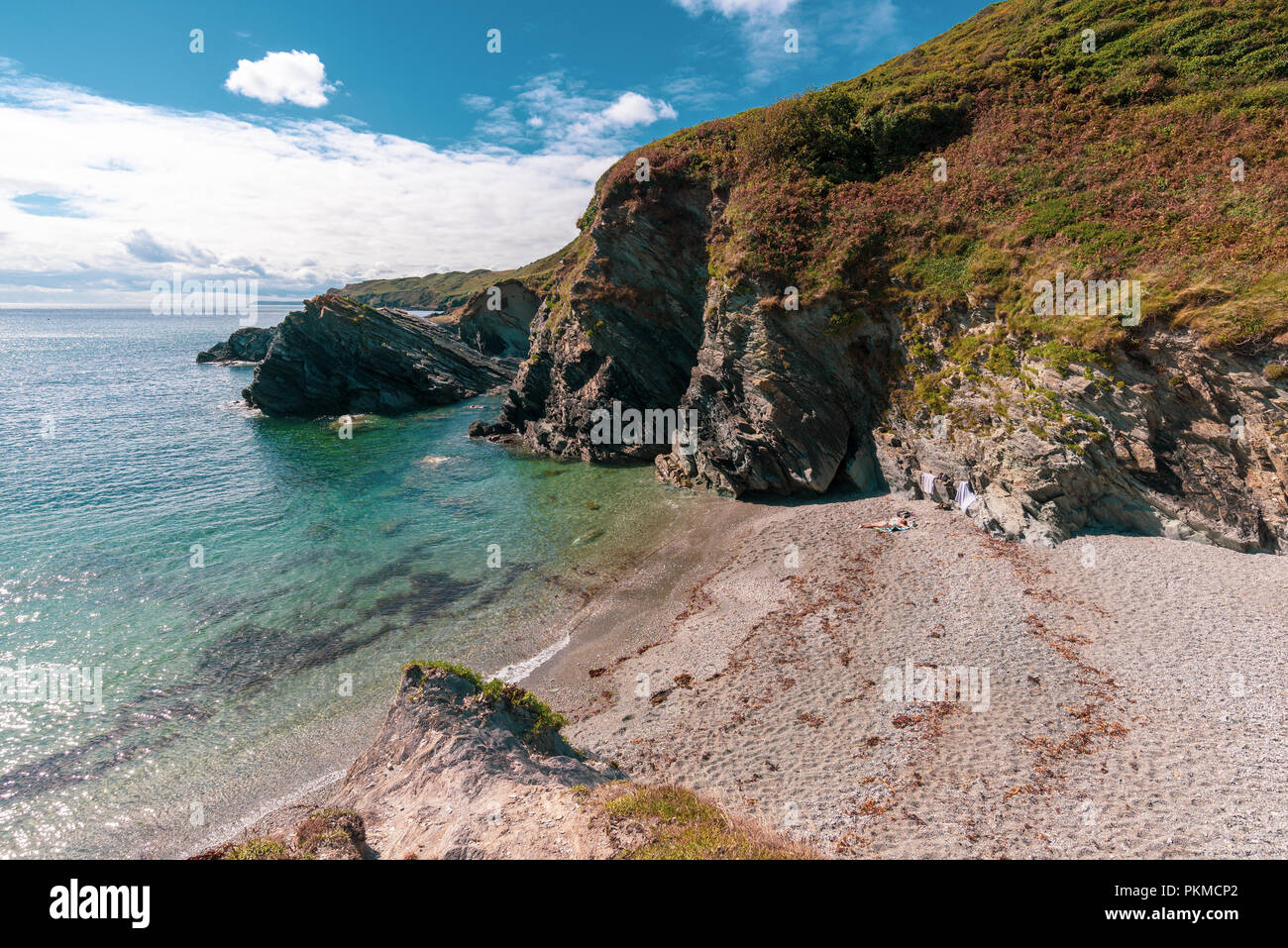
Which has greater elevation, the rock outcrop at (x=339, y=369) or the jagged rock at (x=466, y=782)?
the rock outcrop at (x=339, y=369)

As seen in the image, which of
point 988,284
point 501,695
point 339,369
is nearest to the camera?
point 501,695

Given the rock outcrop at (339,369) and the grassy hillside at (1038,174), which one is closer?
the grassy hillside at (1038,174)

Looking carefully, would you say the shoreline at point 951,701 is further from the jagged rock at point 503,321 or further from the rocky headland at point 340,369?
the jagged rock at point 503,321

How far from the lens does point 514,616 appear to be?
25.3 m

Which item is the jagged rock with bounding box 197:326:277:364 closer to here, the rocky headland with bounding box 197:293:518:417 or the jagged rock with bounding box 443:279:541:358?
the jagged rock with bounding box 443:279:541:358

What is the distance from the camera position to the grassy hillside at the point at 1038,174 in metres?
24.1

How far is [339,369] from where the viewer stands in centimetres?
6862

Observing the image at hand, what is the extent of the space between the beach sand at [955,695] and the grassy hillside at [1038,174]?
37.1 feet

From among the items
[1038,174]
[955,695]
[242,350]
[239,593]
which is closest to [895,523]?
[955,695]

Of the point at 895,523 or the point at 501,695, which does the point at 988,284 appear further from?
the point at 501,695

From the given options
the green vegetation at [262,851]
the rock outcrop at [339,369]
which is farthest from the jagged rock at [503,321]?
the green vegetation at [262,851]

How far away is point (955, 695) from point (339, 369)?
7390 centimetres

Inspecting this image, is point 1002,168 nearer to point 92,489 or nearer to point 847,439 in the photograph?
point 847,439

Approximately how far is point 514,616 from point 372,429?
44662mm
